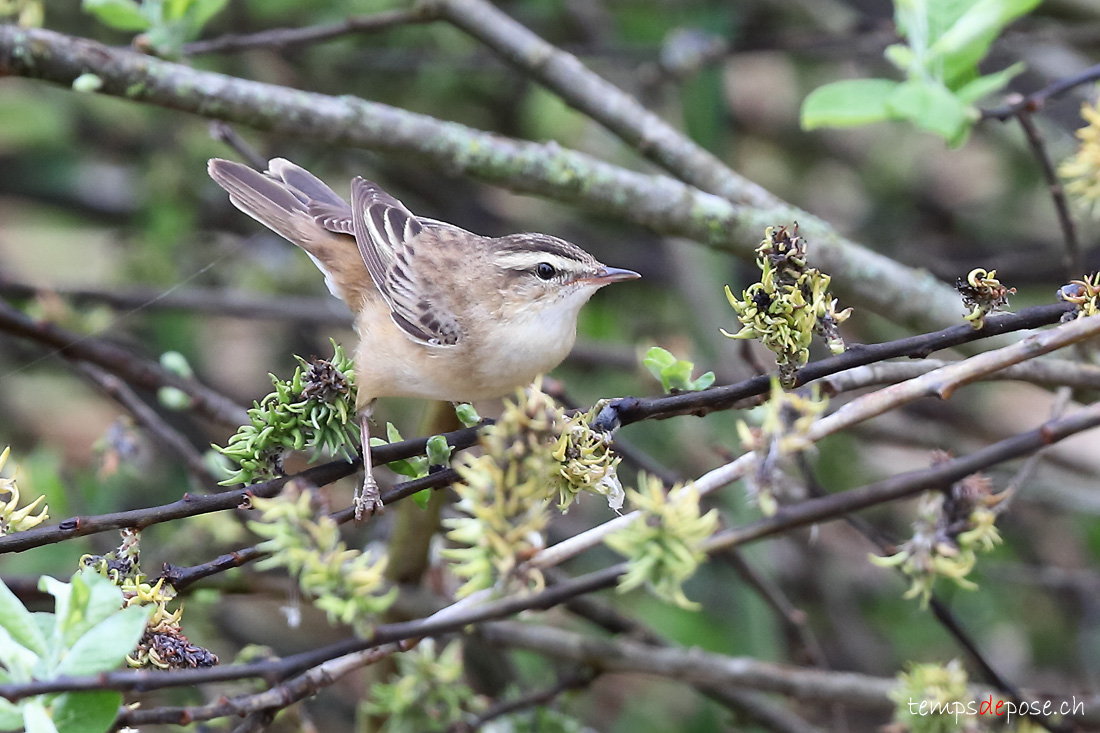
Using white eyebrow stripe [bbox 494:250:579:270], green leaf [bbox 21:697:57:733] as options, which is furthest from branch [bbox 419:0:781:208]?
green leaf [bbox 21:697:57:733]

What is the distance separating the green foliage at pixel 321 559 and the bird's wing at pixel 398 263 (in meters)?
1.69

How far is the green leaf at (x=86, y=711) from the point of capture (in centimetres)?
154

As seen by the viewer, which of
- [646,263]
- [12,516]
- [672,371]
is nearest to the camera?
[12,516]

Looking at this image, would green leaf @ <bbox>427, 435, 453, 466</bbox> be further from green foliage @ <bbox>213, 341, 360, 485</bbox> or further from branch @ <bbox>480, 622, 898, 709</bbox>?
branch @ <bbox>480, 622, 898, 709</bbox>

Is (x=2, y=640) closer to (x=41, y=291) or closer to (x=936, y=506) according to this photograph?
(x=936, y=506)

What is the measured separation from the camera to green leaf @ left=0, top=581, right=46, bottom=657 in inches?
61.6

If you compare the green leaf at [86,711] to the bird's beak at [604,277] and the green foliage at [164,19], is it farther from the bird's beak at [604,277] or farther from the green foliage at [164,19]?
the green foliage at [164,19]

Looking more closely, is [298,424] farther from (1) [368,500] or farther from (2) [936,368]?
(2) [936,368]

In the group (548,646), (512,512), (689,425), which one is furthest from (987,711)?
(689,425)

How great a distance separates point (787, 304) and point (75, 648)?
1262 mm

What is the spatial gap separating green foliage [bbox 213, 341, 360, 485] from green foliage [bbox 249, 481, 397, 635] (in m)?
0.56

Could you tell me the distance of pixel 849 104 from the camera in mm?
2576

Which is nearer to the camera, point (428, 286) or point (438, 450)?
point (438, 450)

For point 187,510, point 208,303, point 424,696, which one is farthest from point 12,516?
point 208,303
